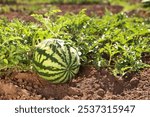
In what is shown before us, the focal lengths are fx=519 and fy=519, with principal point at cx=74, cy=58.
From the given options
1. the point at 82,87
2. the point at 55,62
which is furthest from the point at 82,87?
the point at 55,62

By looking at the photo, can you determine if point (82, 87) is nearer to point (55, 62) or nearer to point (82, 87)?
point (82, 87)

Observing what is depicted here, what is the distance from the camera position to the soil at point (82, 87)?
16.7 feet

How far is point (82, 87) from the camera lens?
5238 millimetres

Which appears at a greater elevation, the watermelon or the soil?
the watermelon

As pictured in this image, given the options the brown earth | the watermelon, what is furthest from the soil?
the watermelon

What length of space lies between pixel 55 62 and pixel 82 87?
0.37m

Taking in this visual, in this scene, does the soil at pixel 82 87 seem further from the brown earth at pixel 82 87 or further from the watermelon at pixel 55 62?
the watermelon at pixel 55 62

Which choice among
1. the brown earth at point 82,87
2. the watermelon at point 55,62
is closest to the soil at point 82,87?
the brown earth at point 82,87

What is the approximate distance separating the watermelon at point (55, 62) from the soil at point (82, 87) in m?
0.11

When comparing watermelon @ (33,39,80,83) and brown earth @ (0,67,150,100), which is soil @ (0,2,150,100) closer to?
brown earth @ (0,67,150,100)

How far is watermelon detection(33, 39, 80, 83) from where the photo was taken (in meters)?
5.20

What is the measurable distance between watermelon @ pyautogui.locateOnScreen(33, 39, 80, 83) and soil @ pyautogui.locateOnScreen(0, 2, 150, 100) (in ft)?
0.35

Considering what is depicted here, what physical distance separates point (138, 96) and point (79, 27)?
52.8 inches

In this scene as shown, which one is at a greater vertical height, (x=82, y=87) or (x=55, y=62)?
(x=55, y=62)
